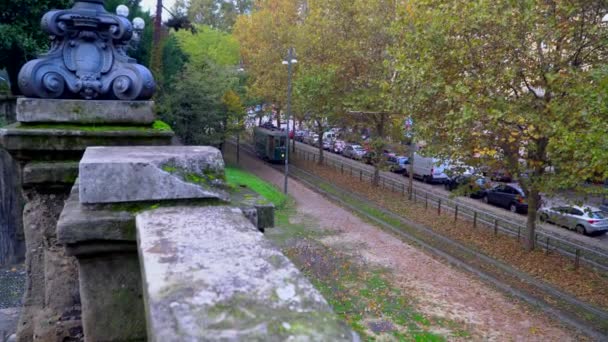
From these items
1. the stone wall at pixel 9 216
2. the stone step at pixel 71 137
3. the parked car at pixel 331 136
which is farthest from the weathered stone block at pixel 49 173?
the parked car at pixel 331 136

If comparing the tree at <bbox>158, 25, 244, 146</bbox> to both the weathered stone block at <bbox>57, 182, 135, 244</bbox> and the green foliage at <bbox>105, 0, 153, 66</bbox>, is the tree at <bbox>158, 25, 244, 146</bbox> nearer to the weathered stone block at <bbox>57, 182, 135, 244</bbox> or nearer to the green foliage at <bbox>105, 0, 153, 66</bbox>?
the green foliage at <bbox>105, 0, 153, 66</bbox>

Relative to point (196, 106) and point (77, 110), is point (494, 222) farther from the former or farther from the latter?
point (77, 110)

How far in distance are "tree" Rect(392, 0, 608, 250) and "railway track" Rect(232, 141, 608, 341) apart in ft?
7.80

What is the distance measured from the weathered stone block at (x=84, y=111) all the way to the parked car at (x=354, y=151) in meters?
37.5

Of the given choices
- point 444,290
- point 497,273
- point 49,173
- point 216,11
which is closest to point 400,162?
point 497,273

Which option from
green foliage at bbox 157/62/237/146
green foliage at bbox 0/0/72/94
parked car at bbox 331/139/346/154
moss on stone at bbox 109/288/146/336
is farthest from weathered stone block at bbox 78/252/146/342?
parked car at bbox 331/139/346/154

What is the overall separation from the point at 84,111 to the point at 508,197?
2589 centimetres

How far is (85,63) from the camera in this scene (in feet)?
13.3

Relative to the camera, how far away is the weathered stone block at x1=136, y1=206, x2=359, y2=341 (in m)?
1.48

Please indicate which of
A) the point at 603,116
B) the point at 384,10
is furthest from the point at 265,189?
the point at 603,116

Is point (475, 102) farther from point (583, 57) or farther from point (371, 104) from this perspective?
point (371, 104)

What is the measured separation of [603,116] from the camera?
35.9 ft

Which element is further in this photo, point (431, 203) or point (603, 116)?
point (431, 203)

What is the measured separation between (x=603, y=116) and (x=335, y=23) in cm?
2082
